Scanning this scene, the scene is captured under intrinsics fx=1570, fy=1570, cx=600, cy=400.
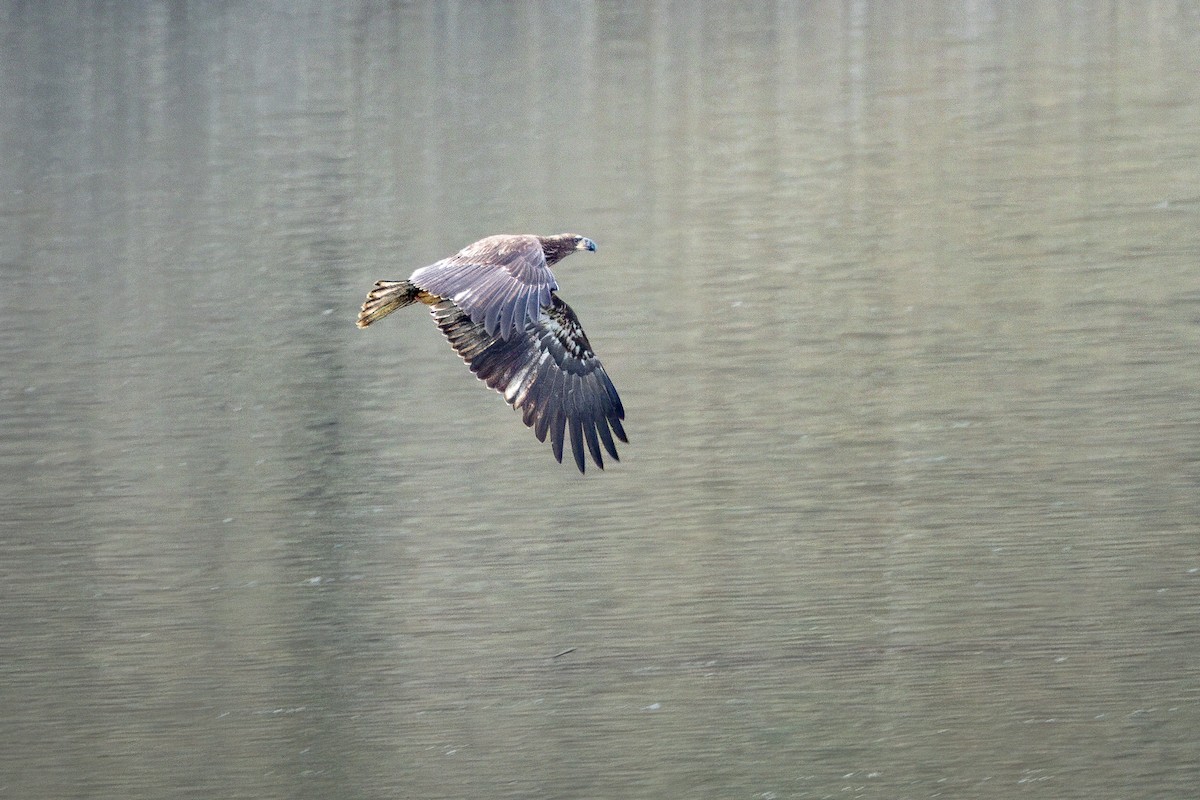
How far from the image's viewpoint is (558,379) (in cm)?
364

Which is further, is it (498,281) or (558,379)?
(558,379)

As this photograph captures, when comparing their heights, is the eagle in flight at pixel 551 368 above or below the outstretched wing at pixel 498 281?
below

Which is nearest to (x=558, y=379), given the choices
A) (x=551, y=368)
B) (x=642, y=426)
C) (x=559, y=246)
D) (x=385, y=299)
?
(x=551, y=368)

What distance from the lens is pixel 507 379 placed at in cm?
367

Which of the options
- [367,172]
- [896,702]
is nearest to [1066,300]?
[896,702]

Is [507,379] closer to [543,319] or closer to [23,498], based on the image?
[543,319]

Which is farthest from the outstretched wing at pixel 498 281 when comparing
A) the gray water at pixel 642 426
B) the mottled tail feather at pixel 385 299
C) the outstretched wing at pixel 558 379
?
the gray water at pixel 642 426

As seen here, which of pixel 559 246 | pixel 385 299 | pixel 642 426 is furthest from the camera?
pixel 642 426

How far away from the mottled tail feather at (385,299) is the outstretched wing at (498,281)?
7.4 inches

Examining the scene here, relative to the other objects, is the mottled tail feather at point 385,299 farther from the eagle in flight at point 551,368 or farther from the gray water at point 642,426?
the gray water at point 642,426

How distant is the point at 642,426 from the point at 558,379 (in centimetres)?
78

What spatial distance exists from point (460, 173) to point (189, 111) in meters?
0.89

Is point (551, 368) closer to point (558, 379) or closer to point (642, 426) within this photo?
point (558, 379)

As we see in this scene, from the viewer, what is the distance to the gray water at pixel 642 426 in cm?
421
